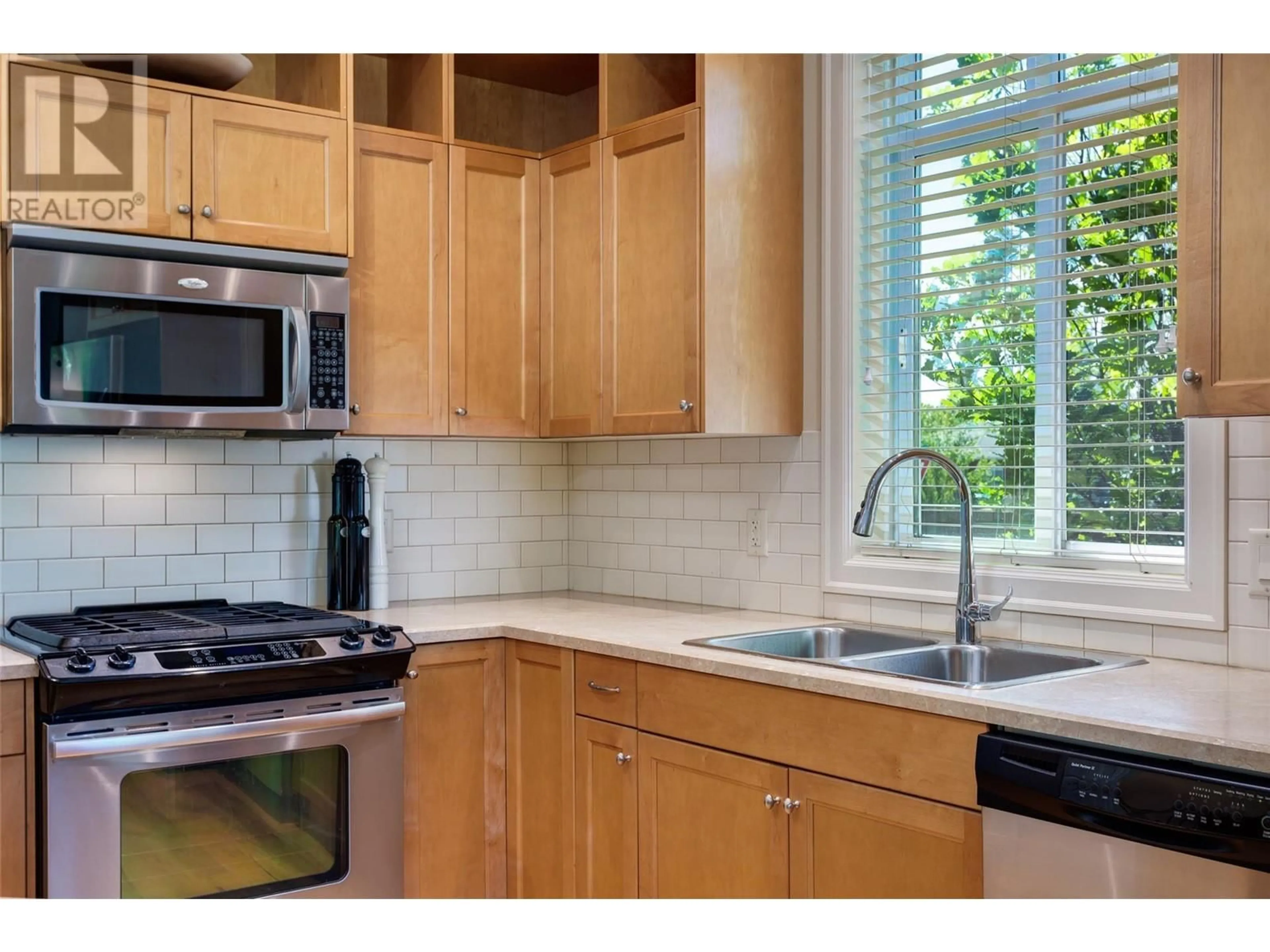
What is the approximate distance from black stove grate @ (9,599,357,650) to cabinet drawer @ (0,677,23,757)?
11 cm

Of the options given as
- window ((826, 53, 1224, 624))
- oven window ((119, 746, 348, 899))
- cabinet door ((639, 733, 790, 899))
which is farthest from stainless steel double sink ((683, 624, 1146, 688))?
oven window ((119, 746, 348, 899))

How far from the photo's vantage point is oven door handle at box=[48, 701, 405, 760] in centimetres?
238

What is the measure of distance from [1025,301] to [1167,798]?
128 cm

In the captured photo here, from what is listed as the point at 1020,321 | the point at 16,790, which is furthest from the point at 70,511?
the point at 1020,321

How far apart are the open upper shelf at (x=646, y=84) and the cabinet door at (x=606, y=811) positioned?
5.10 feet

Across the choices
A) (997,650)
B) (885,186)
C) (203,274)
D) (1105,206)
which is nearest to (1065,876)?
(997,650)

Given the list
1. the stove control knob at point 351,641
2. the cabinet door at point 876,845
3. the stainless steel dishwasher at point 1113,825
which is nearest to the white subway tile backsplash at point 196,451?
the stove control knob at point 351,641

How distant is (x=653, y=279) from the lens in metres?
3.04

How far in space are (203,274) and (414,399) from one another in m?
0.63

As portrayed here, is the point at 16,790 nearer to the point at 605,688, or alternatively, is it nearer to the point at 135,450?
the point at 135,450

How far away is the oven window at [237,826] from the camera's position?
2484 mm

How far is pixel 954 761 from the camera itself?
2006mm

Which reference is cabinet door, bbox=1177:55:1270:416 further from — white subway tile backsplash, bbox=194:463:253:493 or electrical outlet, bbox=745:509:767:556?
white subway tile backsplash, bbox=194:463:253:493

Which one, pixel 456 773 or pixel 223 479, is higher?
pixel 223 479
